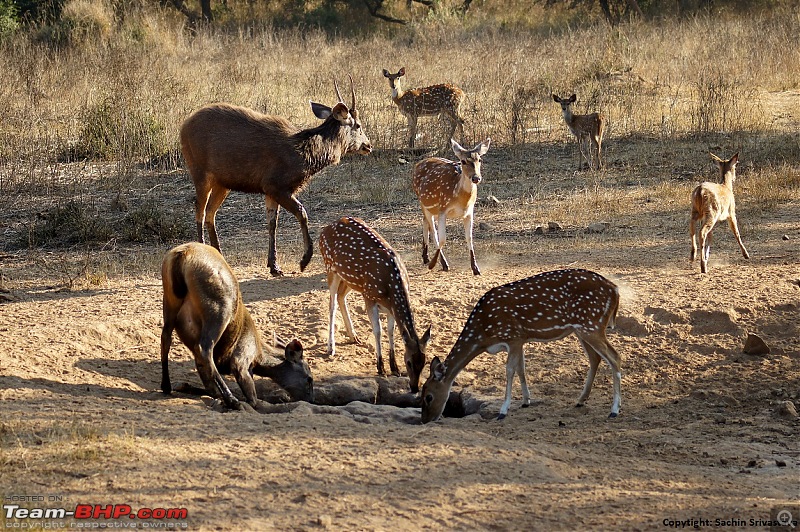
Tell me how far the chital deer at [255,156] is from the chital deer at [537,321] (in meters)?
3.40

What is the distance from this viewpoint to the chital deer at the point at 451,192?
11.1 meters

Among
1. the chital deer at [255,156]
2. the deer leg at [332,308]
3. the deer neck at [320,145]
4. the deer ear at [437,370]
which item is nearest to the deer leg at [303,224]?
the chital deer at [255,156]

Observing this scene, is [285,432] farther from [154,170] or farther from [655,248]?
[154,170]

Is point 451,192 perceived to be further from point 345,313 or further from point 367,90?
point 367,90

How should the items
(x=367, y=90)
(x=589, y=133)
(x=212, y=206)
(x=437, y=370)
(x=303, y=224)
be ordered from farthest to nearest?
(x=367, y=90) < (x=589, y=133) < (x=212, y=206) < (x=303, y=224) < (x=437, y=370)

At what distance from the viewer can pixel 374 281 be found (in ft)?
29.2

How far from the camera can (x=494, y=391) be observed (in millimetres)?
8922

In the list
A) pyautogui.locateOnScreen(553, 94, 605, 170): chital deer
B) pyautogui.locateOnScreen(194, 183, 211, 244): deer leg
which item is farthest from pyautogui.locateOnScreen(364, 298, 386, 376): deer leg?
pyautogui.locateOnScreen(553, 94, 605, 170): chital deer

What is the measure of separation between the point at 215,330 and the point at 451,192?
Answer: 420cm

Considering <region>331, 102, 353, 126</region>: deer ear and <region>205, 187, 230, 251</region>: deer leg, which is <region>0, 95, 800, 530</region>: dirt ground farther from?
<region>331, 102, 353, 126</region>: deer ear

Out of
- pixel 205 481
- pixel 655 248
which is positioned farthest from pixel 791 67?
pixel 205 481

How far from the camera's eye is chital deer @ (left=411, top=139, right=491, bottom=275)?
36.3ft

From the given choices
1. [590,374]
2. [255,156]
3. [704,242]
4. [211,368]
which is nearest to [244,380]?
[211,368]

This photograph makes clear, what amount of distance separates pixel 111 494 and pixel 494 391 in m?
4.25
